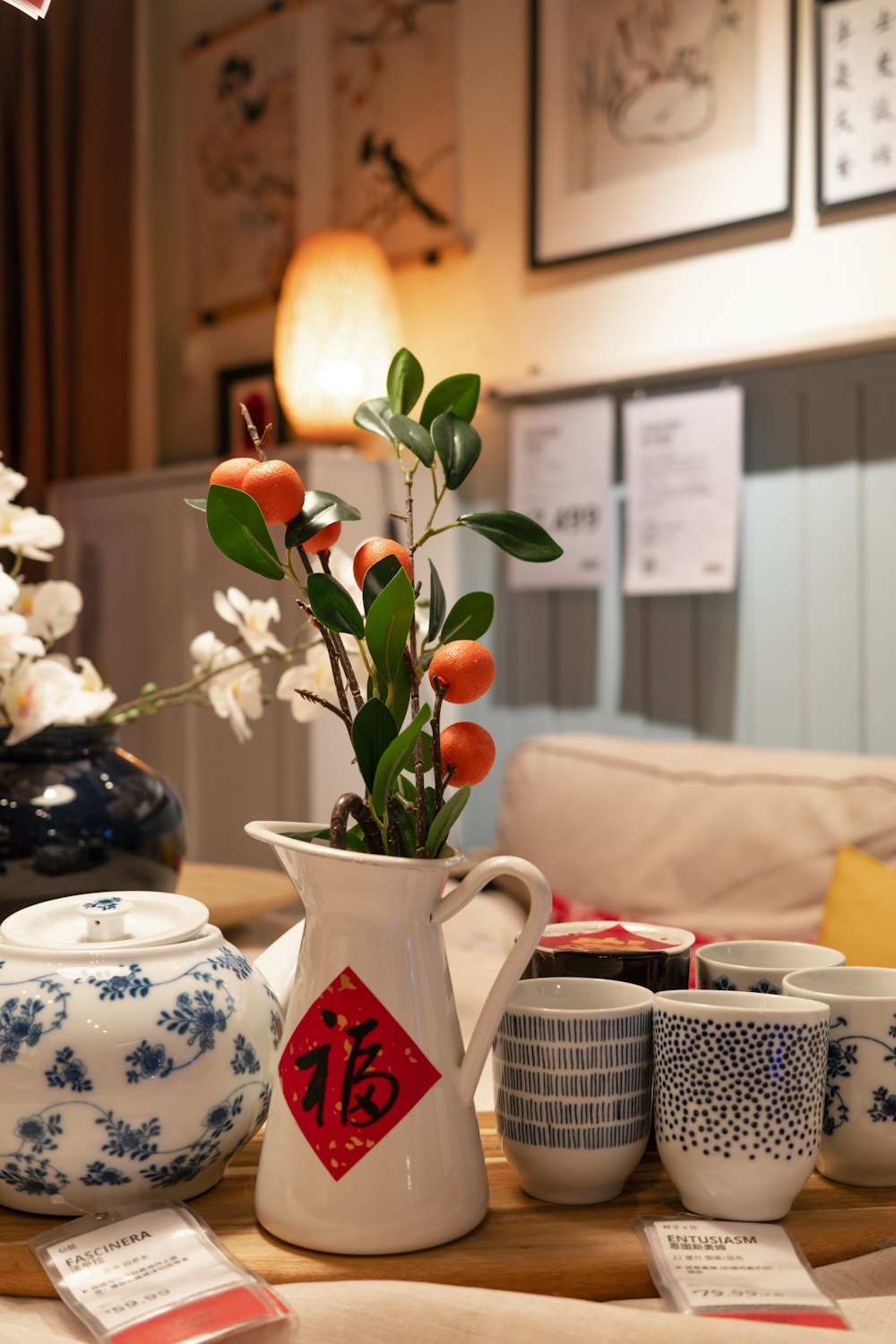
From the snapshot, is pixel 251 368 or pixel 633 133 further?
pixel 251 368

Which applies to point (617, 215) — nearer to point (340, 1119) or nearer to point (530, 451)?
point (530, 451)

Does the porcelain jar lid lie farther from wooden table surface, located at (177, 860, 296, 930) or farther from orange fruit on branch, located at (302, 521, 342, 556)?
wooden table surface, located at (177, 860, 296, 930)

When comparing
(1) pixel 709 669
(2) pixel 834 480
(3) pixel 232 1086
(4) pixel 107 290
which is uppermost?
(4) pixel 107 290

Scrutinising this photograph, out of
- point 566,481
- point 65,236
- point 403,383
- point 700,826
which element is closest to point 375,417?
point 403,383

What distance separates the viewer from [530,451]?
7.64 feet

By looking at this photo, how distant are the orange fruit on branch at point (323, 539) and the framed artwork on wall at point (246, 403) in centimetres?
212

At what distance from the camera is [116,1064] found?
23.0 inches

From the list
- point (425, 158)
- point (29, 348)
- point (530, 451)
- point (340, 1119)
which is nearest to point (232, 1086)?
point (340, 1119)

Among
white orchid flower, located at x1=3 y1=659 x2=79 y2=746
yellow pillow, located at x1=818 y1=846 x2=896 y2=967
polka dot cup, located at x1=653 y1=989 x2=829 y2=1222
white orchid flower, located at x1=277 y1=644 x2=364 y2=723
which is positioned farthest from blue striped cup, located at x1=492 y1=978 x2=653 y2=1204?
yellow pillow, located at x1=818 y1=846 x2=896 y2=967

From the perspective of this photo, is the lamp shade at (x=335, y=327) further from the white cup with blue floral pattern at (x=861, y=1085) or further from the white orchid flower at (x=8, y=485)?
the white cup with blue floral pattern at (x=861, y=1085)

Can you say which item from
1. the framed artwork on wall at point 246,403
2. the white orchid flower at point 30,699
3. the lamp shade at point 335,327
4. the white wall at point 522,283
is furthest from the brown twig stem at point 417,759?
the framed artwork on wall at point 246,403

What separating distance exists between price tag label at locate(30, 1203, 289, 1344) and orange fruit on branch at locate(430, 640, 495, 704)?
10.5 inches

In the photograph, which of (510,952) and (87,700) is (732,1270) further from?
(87,700)

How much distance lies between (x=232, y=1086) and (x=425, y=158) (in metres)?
2.28
